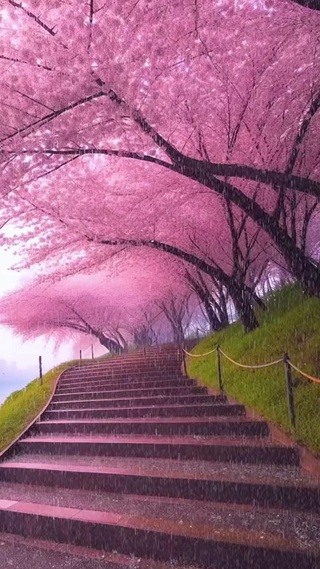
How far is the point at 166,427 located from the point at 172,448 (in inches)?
47.9

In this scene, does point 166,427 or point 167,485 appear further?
point 166,427

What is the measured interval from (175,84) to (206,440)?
22.0ft

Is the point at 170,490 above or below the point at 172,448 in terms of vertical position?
below

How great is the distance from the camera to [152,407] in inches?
373

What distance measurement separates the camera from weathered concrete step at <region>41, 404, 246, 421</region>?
857 centimetres

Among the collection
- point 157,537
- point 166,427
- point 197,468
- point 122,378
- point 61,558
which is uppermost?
point 122,378

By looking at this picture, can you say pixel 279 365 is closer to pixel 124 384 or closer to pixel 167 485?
pixel 167 485

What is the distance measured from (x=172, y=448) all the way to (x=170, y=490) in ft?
4.12

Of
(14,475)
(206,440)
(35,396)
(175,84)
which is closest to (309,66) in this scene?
(175,84)

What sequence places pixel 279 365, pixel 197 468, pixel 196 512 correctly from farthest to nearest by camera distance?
pixel 279 365 → pixel 197 468 → pixel 196 512

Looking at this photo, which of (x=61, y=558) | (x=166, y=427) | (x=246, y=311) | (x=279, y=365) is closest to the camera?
(x=61, y=558)

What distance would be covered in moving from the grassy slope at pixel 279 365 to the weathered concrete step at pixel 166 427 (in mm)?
402

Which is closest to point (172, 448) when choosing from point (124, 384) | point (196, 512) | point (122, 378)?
point (196, 512)

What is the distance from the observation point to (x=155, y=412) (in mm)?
9367
